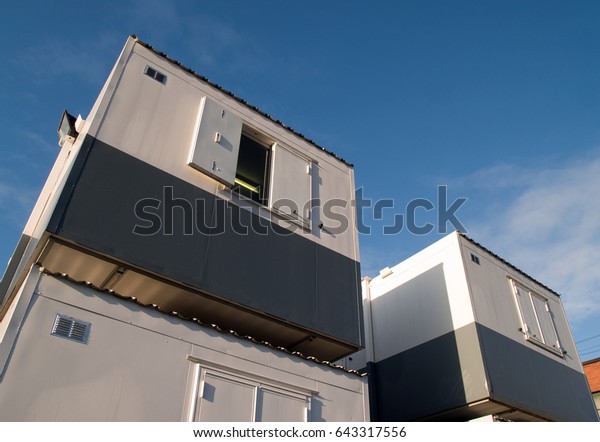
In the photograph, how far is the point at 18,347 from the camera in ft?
16.9

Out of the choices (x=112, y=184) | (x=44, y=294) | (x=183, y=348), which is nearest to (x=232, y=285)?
(x=183, y=348)

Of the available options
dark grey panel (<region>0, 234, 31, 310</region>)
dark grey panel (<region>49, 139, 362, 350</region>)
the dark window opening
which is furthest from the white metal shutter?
dark grey panel (<region>0, 234, 31, 310</region>)

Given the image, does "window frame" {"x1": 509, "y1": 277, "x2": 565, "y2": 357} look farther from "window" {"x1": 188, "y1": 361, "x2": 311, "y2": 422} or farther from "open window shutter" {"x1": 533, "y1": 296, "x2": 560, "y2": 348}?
"window" {"x1": 188, "y1": 361, "x2": 311, "y2": 422}

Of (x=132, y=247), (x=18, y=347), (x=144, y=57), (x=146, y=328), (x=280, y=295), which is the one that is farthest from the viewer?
(x=144, y=57)

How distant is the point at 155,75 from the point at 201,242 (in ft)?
9.70

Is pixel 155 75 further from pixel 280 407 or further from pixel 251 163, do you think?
→ pixel 280 407

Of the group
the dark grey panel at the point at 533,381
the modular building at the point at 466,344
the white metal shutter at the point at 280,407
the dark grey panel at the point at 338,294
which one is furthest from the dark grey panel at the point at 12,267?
the dark grey panel at the point at 533,381

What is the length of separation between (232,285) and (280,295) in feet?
2.78

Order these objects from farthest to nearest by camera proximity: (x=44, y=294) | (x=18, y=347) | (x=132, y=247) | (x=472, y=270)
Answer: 1. (x=472, y=270)
2. (x=132, y=247)
3. (x=44, y=294)
4. (x=18, y=347)

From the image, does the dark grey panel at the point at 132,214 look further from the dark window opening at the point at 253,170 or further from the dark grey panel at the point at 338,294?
the dark grey panel at the point at 338,294

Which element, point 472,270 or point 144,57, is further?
point 472,270

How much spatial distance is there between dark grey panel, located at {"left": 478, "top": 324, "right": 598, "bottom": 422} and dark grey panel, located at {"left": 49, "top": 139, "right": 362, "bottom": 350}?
3.37 metres

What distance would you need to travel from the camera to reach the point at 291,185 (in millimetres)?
9383
